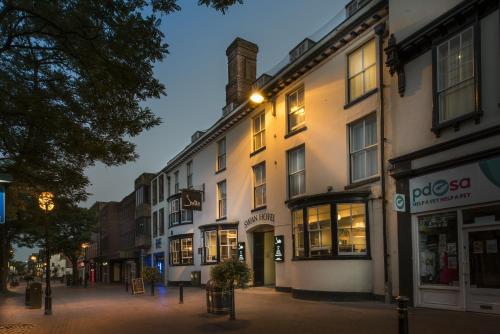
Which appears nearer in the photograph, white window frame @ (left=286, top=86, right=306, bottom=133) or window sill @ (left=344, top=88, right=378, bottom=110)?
window sill @ (left=344, top=88, right=378, bottom=110)

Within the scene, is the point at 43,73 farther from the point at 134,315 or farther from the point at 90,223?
the point at 90,223

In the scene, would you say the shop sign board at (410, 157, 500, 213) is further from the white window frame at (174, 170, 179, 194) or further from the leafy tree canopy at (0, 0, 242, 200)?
the white window frame at (174, 170, 179, 194)

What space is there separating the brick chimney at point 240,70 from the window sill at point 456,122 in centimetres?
1674

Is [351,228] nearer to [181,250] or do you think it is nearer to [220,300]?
[220,300]

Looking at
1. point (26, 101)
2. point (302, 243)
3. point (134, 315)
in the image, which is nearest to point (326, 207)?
point (302, 243)

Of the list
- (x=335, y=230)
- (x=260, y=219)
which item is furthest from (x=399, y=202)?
(x=260, y=219)

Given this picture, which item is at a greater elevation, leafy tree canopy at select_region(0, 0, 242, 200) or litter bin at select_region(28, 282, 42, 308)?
leafy tree canopy at select_region(0, 0, 242, 200)

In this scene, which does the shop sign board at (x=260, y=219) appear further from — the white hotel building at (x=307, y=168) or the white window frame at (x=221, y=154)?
the white window frame at (x=221, y=154)

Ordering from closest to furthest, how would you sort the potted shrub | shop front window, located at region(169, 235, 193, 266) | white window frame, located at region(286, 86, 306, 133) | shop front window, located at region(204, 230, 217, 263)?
the potted shrub
white window frame, located at region(286, 86, 306, 133)
shop front window, located at region(204, 230, 217, 263)
shop front window, located at region(169, 235, 193, 266)

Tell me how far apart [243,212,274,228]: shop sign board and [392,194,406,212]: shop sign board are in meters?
9.19

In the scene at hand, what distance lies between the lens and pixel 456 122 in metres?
12.3

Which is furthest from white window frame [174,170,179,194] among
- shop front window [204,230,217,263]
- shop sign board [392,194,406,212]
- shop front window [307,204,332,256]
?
shop sign board [392,194,406,212]

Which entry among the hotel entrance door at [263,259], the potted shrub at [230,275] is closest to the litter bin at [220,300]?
the potted shrub at [230,275]

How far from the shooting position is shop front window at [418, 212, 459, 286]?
12648 mm
